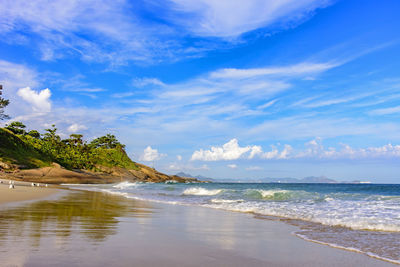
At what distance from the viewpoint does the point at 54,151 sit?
79000 mm

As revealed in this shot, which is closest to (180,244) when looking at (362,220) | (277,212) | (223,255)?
(223,255)

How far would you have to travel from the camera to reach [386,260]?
5578 millimetres

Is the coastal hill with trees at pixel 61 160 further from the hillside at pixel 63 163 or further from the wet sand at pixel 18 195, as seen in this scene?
the wet sand at pixel 18 195

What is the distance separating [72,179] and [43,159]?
7.22 m

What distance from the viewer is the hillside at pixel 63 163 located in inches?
2068

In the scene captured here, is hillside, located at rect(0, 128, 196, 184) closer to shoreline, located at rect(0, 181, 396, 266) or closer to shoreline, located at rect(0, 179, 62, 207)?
shoreline, located at rect(0, 179, 62, 207)

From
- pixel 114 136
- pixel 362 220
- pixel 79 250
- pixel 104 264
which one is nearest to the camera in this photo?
pixel 104 264

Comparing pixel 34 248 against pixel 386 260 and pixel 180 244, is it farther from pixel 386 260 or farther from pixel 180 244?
pixel 386 260

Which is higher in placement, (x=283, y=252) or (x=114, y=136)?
(x=114, y=136)

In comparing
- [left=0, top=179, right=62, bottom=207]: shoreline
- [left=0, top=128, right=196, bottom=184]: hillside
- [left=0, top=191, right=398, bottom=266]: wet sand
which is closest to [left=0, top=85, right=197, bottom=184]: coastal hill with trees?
[left=0, top=128, right=196, bottom=184]: hillside

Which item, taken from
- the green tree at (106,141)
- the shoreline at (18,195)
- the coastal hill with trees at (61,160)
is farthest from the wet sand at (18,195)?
the green tree at (106,141)

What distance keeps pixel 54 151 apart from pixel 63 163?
24.4ft

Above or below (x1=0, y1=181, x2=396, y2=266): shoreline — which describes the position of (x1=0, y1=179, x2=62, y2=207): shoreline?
below

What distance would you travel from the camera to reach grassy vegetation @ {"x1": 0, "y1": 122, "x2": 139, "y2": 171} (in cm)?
5538
